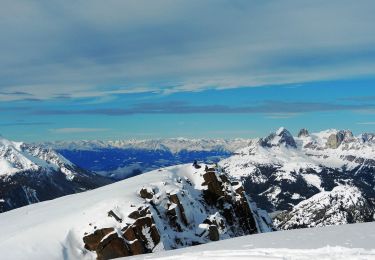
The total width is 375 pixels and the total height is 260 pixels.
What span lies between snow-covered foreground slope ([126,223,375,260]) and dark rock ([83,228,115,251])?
104ft

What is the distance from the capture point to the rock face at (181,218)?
235 ft

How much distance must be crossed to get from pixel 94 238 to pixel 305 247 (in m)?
44.1

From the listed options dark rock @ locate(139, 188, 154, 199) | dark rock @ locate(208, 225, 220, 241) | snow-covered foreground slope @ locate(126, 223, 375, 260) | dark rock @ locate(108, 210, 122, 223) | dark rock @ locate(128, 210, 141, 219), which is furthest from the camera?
dark rock @ locate(208, 225, 220, 241)

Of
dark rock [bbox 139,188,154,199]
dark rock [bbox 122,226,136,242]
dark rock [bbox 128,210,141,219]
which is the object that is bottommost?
dark rock [bbox 122,226,136,242]

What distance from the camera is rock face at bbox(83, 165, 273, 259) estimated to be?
71.8m

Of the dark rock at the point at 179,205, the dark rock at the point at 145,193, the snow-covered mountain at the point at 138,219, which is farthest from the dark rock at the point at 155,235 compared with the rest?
the dark rock at the point at 179,205

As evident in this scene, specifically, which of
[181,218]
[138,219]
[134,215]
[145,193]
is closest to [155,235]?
[138,219]

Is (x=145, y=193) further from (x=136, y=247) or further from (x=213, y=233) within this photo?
(x=136, y=247)

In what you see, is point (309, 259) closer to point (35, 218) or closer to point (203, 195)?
point (35, 218)

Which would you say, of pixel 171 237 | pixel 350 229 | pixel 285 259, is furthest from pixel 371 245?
pixel 171 237

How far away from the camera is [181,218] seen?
88062mm

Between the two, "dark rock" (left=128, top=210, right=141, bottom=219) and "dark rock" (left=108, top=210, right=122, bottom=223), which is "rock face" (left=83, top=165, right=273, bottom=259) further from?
"dark rock" (left=108, top=210, right=122, bottom=223)

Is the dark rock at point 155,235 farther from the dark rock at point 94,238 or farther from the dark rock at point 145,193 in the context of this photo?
the dark rock at point 145,193

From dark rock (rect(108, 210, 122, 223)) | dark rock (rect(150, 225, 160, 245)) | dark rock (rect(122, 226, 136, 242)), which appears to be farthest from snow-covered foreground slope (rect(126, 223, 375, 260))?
dark rock (rect(150, 225, 160, 245))
